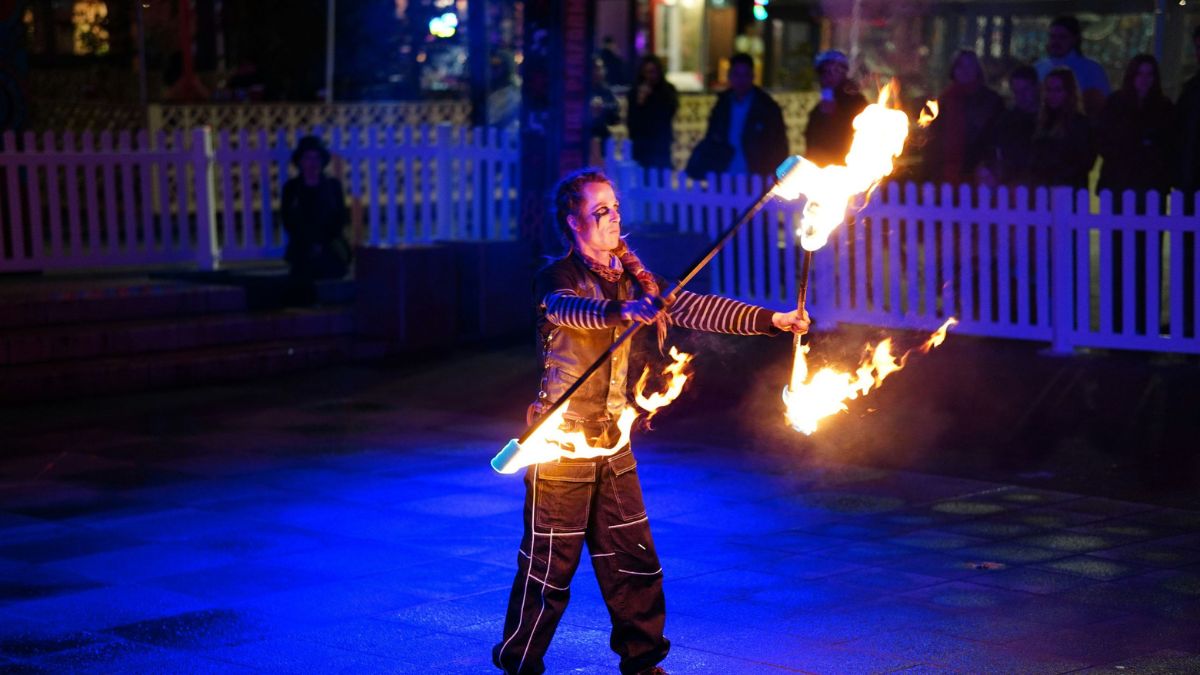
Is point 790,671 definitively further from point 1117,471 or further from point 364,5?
point 364,5

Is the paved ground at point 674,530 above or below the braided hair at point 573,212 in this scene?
below

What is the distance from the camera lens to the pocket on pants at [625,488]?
5207 millimetres

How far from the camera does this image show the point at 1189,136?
1215cm

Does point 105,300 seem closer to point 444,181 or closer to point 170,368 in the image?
point 170,368

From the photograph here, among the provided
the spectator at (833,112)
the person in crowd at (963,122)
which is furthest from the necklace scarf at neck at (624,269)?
the person in crowd at (963,122)

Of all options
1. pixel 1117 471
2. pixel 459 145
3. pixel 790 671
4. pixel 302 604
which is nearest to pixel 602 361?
pixel 790 671

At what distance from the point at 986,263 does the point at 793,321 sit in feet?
24.3

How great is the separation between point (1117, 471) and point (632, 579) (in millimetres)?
4241

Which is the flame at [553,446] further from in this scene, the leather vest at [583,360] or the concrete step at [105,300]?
the concrete step at [105,300]

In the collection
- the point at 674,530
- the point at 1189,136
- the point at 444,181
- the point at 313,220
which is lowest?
the point at 674,530

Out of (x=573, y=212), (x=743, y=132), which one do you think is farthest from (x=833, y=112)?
(x=573, y=212)

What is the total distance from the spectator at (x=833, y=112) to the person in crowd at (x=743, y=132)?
1.10 metres

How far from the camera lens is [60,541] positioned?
24.7ft

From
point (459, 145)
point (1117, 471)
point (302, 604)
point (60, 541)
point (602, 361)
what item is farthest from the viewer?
point (459, 145)
